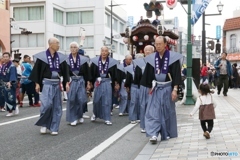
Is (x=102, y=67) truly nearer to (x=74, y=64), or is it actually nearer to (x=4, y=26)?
(x=74, y=64)

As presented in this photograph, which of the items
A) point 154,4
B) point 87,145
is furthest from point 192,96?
point 87,145

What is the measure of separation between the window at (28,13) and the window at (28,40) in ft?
6.38

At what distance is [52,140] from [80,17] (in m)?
41.3

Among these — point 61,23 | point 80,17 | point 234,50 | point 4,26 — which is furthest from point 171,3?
point 80,17

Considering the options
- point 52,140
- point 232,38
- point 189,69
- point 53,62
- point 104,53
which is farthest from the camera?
point 232,38

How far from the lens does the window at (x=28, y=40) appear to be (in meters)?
43.7

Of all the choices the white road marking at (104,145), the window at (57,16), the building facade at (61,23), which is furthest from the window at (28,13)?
the white road marking at (104,145)

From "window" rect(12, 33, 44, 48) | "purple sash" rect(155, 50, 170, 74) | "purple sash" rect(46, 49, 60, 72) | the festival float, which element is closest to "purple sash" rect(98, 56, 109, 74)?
"purple sash" rect(46, 49, 60, 72)

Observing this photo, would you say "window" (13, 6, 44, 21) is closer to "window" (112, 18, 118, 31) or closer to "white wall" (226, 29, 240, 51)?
"window" (112, 18, 118, 31)

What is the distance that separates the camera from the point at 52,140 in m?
7.13

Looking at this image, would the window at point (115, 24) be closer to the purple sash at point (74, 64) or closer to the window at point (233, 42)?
the window at point (233, 42)

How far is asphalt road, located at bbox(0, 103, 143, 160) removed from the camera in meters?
5.99

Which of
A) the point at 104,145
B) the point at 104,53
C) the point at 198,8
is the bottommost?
the point at 104,145

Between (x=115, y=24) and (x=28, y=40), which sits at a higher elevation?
(x=115, y=24)
